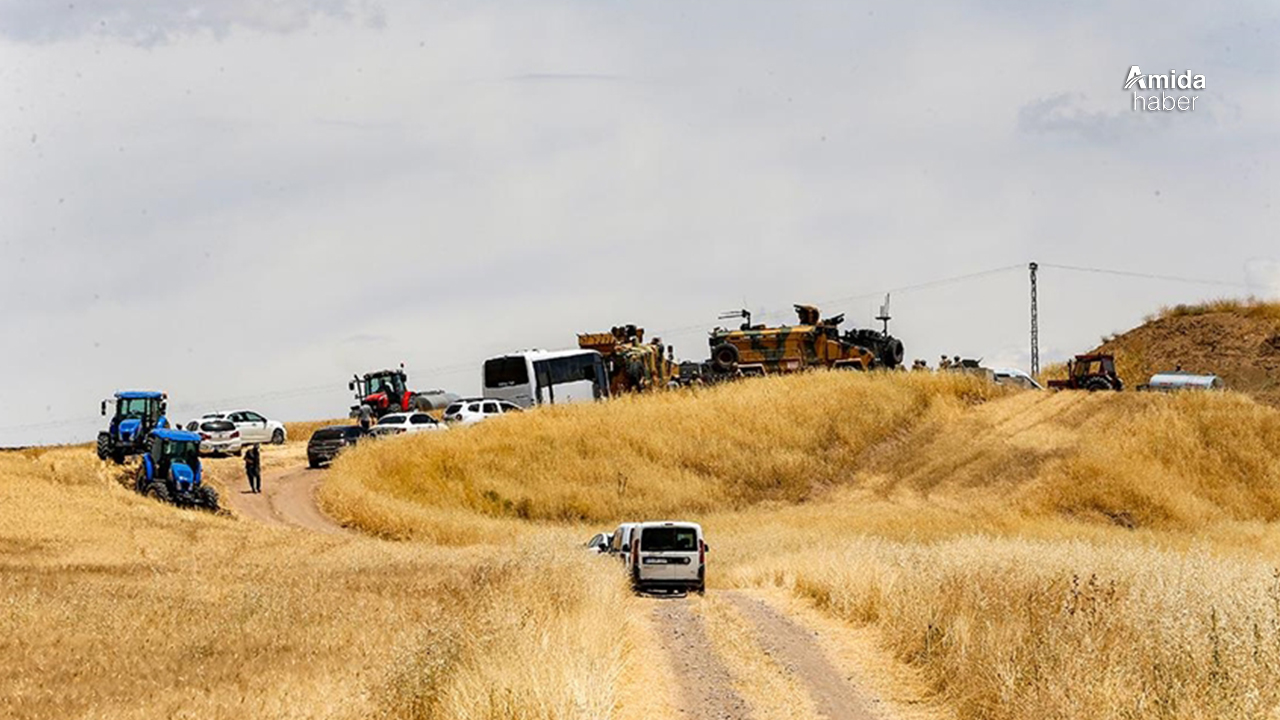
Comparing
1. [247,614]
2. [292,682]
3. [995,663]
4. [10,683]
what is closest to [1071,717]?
[995,663]

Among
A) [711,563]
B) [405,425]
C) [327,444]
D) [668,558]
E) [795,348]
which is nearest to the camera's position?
[668,558]

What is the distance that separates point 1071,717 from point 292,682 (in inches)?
340

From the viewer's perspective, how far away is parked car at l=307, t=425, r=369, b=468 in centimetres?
5716

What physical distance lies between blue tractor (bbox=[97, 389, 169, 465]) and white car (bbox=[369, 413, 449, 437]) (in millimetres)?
9408

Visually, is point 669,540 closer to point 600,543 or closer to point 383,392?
point 600,543

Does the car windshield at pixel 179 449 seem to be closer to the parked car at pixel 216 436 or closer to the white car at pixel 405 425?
the white car at pixel 405 425

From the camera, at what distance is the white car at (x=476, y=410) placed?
6053 centimetres

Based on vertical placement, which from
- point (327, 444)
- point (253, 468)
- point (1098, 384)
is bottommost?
point (253, 468)

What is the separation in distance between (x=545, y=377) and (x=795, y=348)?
12469 millimetres

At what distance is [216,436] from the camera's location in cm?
6122

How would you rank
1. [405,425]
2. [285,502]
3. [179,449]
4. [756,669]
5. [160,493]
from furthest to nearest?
[405,425]
[285,502]
[179,449]
[160,493]
[756,669]

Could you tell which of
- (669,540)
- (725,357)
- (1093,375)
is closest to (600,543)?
(669,540)

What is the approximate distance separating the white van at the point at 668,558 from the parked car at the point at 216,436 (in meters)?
35.8

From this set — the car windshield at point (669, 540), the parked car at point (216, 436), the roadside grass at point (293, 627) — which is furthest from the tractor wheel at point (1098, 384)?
the car windshield at point (669, 540)
